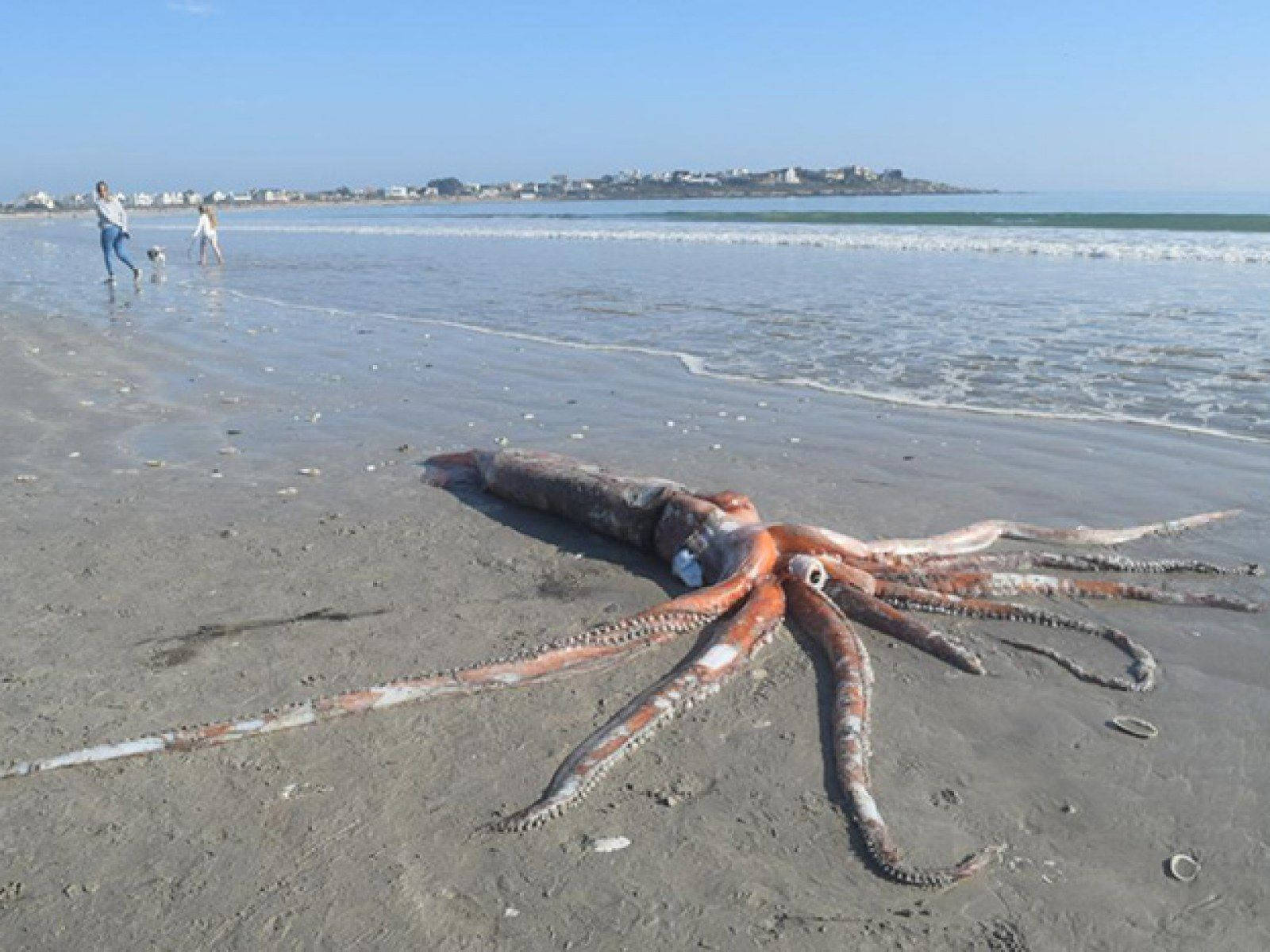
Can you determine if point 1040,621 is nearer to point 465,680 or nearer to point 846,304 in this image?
point 465,680

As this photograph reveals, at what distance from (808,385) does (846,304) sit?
691 centimetres

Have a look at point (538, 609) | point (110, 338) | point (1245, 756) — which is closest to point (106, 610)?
point (538, 609)

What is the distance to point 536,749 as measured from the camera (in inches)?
133

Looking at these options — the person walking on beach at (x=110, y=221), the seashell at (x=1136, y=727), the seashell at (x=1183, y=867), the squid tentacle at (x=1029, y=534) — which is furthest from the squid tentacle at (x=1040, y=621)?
the person walking on beach at (x=110, y=221)

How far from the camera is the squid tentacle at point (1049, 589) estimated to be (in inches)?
178

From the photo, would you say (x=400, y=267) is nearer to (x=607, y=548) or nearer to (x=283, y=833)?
(x=607, y=548)

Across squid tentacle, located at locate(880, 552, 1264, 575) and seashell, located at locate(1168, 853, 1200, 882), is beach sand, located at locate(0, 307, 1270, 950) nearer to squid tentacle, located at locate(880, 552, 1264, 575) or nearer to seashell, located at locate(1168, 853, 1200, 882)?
seashell, located at locate(1168, 853, 1200, 882)

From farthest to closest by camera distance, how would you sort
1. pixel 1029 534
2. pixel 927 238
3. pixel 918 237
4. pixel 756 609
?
pixel 918 237 < pixel 927 238 < pixel 1029 534 < pixel 756 609

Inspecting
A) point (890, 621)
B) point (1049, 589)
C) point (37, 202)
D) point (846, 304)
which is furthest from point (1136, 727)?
point (37, 202)

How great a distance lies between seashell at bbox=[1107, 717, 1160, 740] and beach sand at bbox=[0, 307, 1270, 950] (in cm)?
5

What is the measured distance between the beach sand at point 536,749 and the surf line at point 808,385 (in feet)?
4.13

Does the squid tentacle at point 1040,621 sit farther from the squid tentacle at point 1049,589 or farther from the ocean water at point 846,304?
the ocean water at point 846,304

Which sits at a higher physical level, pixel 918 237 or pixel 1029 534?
pixel 918 237

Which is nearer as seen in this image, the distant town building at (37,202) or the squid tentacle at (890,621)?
the squid tentacle at (890,621)
